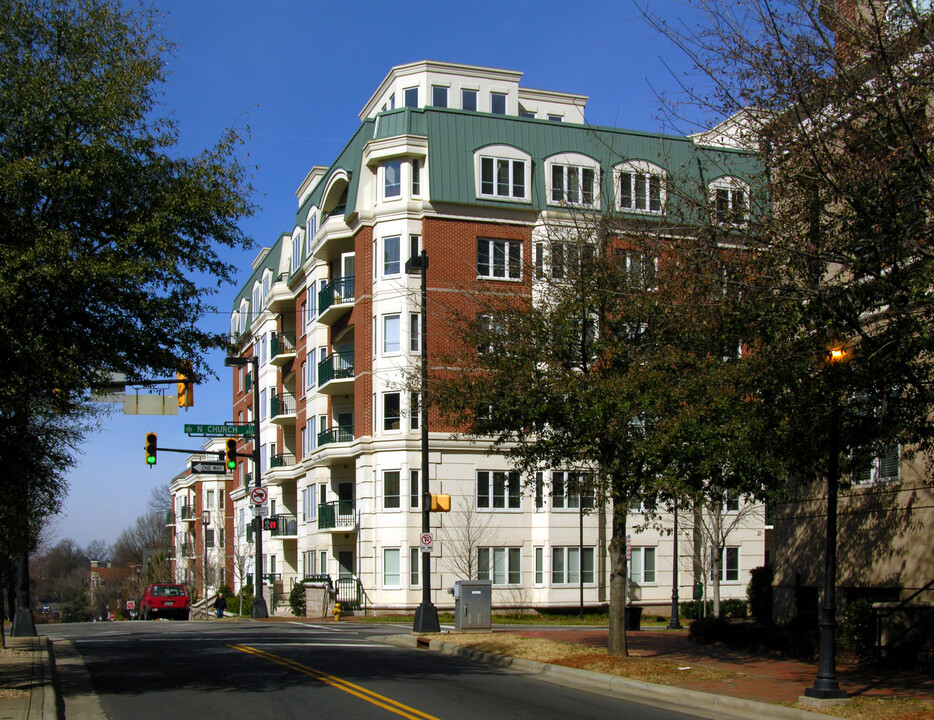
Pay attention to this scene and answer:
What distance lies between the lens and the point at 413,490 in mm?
41312

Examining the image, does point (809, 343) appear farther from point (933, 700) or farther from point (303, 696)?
point (303, 696)

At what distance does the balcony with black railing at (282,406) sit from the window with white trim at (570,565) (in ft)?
66.6

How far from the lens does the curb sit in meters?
12.9

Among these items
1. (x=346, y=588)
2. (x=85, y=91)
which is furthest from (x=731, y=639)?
(x=346, y=588)

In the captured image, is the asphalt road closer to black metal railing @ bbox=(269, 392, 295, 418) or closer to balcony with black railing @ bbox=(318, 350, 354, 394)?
balcony with black railing @ bbox=(318, 350, 354, 394)

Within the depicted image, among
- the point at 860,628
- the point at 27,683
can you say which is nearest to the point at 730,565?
the point at 860,628

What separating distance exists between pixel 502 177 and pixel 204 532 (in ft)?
130

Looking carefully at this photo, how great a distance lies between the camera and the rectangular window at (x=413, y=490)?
135ft

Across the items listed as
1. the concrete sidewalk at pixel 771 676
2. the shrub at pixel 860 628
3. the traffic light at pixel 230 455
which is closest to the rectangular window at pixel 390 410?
the traffic light at pixel 230 455

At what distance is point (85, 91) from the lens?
44.0ft

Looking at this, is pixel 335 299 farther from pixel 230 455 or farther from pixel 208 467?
pixel 230 455

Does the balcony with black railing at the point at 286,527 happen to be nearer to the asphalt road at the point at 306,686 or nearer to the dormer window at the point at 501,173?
the dormer window at the point at 501,173

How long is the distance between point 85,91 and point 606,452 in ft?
33.7

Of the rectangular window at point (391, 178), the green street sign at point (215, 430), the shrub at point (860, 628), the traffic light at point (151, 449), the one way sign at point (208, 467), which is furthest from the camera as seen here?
the rectangular window at point (391, 178)
